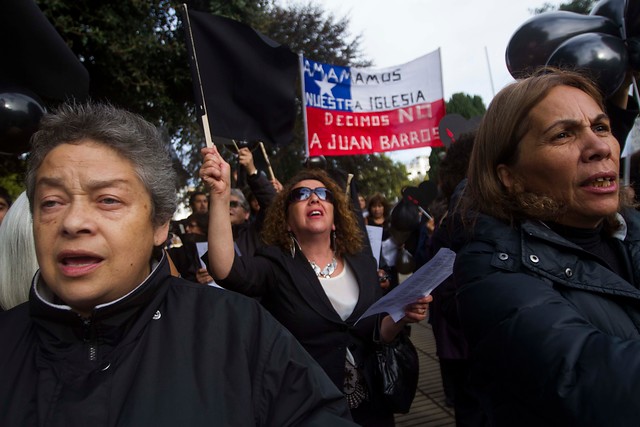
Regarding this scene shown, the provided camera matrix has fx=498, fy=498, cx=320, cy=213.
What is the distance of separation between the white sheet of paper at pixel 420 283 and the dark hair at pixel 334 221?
865 mm

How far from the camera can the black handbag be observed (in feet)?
7.50

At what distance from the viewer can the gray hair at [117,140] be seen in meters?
1.41

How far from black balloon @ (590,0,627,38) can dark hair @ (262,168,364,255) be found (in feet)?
5.68

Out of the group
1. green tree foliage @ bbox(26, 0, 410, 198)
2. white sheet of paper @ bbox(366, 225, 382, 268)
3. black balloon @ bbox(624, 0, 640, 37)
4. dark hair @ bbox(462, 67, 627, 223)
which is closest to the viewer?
dark hair @ bbox(462, 67, 627, 223)

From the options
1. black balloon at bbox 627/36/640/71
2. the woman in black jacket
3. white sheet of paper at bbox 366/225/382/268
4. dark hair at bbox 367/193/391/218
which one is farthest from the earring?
dark hair at bbox 367/193/391/218

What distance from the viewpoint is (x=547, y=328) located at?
106 centimetres

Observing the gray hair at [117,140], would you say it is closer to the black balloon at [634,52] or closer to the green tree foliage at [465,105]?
the black balloon at [634,52]

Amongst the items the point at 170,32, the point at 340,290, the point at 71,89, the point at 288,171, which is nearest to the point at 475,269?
the point at 340,290

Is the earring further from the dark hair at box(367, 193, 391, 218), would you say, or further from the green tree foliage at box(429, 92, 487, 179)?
the green tree foliage at box(429, 92, 487, 179)

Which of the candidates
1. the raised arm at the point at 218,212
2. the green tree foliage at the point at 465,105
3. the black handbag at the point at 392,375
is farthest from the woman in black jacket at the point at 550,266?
the green tree foliage at the point at 465,105

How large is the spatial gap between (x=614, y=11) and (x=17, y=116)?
3177 mm

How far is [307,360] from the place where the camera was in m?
1.37

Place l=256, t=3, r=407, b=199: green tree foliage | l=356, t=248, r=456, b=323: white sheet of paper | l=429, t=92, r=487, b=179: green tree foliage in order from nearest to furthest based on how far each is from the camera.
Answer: l=356, t=248, r=456, b=323: white sheet of paper < l=256, t=3, r=407, b=199: green tree foliage < l=429, t=92, r=487, b=179: green tree foliage

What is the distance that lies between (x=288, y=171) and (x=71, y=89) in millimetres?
12754
